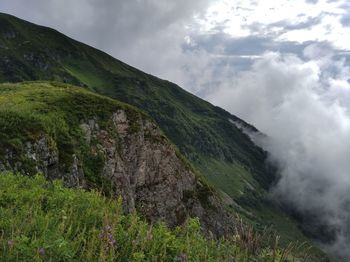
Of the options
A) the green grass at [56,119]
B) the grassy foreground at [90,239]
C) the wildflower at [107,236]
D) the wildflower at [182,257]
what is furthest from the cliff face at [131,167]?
the wildflower at [182,257]

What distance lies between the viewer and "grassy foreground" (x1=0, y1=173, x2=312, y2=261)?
742cm

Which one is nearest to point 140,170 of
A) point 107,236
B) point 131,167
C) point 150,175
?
point 131,167

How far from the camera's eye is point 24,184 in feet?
47.2

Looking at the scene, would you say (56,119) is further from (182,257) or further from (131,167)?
(182,257)

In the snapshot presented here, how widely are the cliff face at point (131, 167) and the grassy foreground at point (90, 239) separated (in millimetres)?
21837

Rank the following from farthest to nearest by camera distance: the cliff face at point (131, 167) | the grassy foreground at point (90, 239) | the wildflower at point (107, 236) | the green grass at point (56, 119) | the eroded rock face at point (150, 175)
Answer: the eroded rock face at point (150, 175) < the cliff face at point (131, 167) < the green grass at point (56, 119) < the wildflower at point (107, 236) < the grassy foreground at point (90, 239)

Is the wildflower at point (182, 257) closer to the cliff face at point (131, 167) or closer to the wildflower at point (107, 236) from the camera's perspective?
the wildflower at point (107, 236)

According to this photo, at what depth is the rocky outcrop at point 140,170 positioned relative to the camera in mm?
38469

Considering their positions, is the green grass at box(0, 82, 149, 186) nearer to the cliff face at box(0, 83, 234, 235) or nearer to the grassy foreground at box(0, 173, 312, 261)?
the cliff face at box(0, 83, 234, 235)

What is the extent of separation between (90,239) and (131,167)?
144ft

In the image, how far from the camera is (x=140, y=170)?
53.8m

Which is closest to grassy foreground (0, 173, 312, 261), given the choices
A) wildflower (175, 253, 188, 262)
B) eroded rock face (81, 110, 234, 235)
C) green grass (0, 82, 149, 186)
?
wildflower (175, 253, 188, 262)

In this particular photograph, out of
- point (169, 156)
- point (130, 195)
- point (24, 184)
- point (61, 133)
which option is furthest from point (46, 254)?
point (169, 156)

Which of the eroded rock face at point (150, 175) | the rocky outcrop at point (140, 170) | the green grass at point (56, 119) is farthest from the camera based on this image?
the eroded rock face at point (150, 175)
